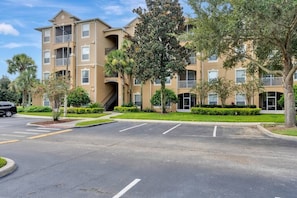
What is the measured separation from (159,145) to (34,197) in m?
6.31

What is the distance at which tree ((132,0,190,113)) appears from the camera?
27.8 metres

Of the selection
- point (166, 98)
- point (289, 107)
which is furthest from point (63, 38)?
point (289, 107)

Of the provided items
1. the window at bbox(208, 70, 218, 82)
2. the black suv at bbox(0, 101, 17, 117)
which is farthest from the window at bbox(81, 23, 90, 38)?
the window at bbox(208, 70, 218, 82)

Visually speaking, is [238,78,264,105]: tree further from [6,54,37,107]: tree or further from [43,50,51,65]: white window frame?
[6,54,37,107]: tree

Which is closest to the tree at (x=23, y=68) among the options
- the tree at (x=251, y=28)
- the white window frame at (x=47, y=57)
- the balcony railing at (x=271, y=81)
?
the white window frame at (x=47, y=57)

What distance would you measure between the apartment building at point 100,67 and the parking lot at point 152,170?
857 inches


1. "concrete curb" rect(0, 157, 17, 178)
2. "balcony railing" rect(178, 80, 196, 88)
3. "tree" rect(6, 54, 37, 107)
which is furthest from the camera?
"tree" rect(6, 54, 37, 107)

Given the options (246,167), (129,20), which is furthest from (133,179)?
(129,20)

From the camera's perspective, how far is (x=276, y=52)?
19.2m

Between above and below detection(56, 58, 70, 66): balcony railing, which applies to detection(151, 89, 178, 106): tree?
below

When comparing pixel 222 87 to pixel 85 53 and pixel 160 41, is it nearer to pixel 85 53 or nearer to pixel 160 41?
pixel 160 41

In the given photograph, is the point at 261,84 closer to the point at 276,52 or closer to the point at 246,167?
the point at 276,52

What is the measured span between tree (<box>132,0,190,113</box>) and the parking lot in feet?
58.6

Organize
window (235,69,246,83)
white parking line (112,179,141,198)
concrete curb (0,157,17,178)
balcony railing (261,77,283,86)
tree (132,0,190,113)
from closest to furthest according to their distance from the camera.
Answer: white parking line (112,179,141,198)
concrete curb (0,157,17,178)
tree (132,0,190,113)
balcony railing (261,77,283,86)
window (235,69,246,83)
